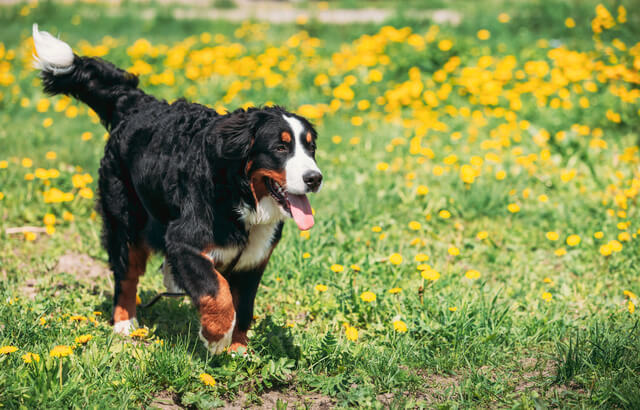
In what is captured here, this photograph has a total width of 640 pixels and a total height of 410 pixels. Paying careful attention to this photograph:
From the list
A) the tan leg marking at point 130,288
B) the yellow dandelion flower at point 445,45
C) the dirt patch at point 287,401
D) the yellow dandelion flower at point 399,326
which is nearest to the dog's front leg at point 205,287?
the dirt patch at point 287,401

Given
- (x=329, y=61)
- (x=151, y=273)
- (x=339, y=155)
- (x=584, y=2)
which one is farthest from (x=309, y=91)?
(x=584, y=2)

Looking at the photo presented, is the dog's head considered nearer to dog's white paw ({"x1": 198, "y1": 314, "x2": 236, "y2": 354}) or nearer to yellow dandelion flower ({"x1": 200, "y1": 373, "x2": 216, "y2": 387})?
dog's white paw ({"x1": 198, "y1": 314, "x2": 236, "y2": 354})

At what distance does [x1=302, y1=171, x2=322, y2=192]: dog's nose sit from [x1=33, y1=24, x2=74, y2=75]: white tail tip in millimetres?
1686

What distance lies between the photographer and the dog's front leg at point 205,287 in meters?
2.69

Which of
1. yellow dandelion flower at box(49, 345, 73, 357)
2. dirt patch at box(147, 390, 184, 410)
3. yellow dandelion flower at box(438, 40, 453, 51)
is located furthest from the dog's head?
yellow dandelion flower at box(438, 40, 453, 51)

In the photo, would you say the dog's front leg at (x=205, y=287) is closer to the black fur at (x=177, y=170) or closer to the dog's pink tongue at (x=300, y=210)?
the black fur at (x=177, y=170)

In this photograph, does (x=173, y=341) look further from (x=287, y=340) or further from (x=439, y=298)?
(x=439, y=298)

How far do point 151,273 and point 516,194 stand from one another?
3044 millimetres

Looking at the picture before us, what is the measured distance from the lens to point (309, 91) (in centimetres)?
745

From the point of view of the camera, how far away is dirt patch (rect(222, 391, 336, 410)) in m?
2.71

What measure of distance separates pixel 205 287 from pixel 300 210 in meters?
0.56

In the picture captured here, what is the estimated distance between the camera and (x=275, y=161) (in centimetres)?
275

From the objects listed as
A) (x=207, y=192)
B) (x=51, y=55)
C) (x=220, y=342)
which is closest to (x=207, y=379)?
(x=220, y=342)

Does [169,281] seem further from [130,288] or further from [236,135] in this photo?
[236,135]
